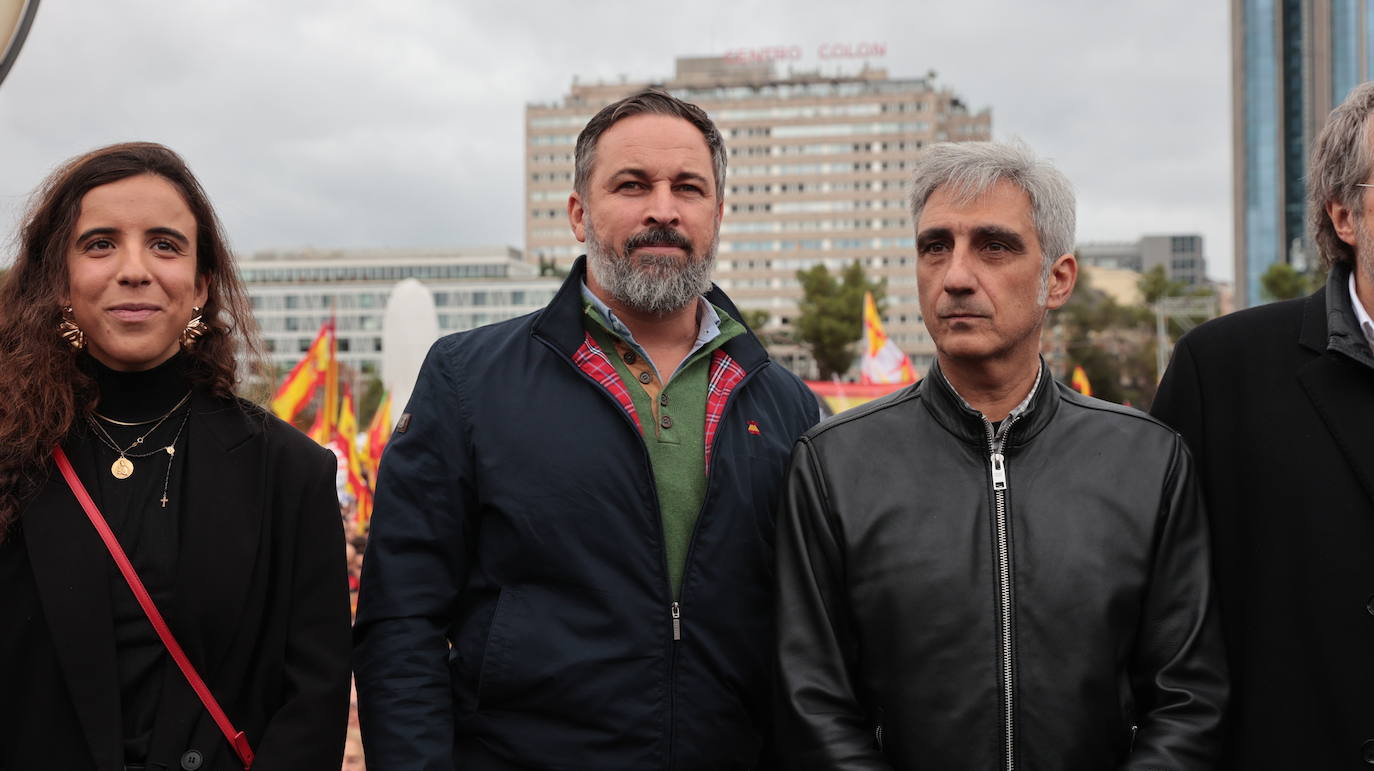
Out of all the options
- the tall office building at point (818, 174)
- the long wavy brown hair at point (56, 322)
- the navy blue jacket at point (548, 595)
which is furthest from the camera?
the tall office building at point (818, 174)

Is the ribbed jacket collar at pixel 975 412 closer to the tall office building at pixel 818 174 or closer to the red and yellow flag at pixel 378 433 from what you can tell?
the red and yellow flag at pixel 378 433

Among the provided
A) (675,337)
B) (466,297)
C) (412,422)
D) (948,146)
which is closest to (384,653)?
(412,422)

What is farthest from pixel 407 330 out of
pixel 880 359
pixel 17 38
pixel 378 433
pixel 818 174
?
pixel 818 174

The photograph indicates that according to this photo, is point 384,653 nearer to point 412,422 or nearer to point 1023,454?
point 412,422

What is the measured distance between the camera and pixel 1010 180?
10.9 ft

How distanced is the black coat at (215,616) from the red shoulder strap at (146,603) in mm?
20

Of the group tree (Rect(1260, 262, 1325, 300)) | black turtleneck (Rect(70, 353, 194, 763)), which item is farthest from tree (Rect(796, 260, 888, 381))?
black turtleneck (Rect(70, 353, 194, 763))

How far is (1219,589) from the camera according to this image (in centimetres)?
343

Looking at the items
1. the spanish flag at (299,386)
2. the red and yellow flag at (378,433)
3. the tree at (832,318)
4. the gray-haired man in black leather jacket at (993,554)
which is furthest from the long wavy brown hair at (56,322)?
the tree at (832,318)

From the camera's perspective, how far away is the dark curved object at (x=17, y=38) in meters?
2.55

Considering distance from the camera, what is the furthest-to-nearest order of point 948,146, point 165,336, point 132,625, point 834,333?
point 834,333 → point 948,146 → point 165,336 → point 132,625

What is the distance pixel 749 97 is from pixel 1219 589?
455 ft

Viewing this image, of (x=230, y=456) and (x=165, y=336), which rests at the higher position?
(x=165, y=336)

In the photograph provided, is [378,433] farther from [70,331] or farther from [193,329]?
[70,331]
